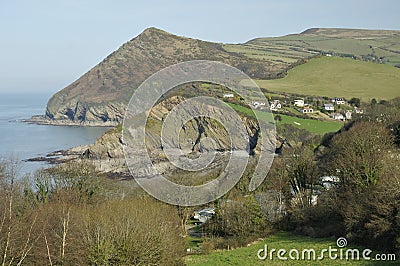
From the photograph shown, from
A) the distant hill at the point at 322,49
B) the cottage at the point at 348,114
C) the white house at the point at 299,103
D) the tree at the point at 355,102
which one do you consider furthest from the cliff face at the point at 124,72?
the cottage at the point at 348,114

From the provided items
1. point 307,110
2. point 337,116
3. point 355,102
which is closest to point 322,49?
point 355,102

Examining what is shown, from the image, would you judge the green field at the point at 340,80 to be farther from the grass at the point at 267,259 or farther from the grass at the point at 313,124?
the grass at the point at 267,259

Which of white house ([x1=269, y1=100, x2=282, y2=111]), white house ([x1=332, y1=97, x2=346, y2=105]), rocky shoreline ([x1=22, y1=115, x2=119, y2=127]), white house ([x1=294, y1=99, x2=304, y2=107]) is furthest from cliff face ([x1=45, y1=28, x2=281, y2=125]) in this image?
white house ([x1=269, y1=100, x2=282, y2=111])

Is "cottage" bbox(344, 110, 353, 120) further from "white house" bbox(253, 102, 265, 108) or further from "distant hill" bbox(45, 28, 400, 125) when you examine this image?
"distant hill" bbox(45, 28, 400, 125)

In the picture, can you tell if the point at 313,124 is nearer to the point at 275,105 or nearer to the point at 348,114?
the point at 348,114

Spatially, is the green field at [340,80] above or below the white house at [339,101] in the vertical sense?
above

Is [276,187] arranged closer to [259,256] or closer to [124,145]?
[259,256]
